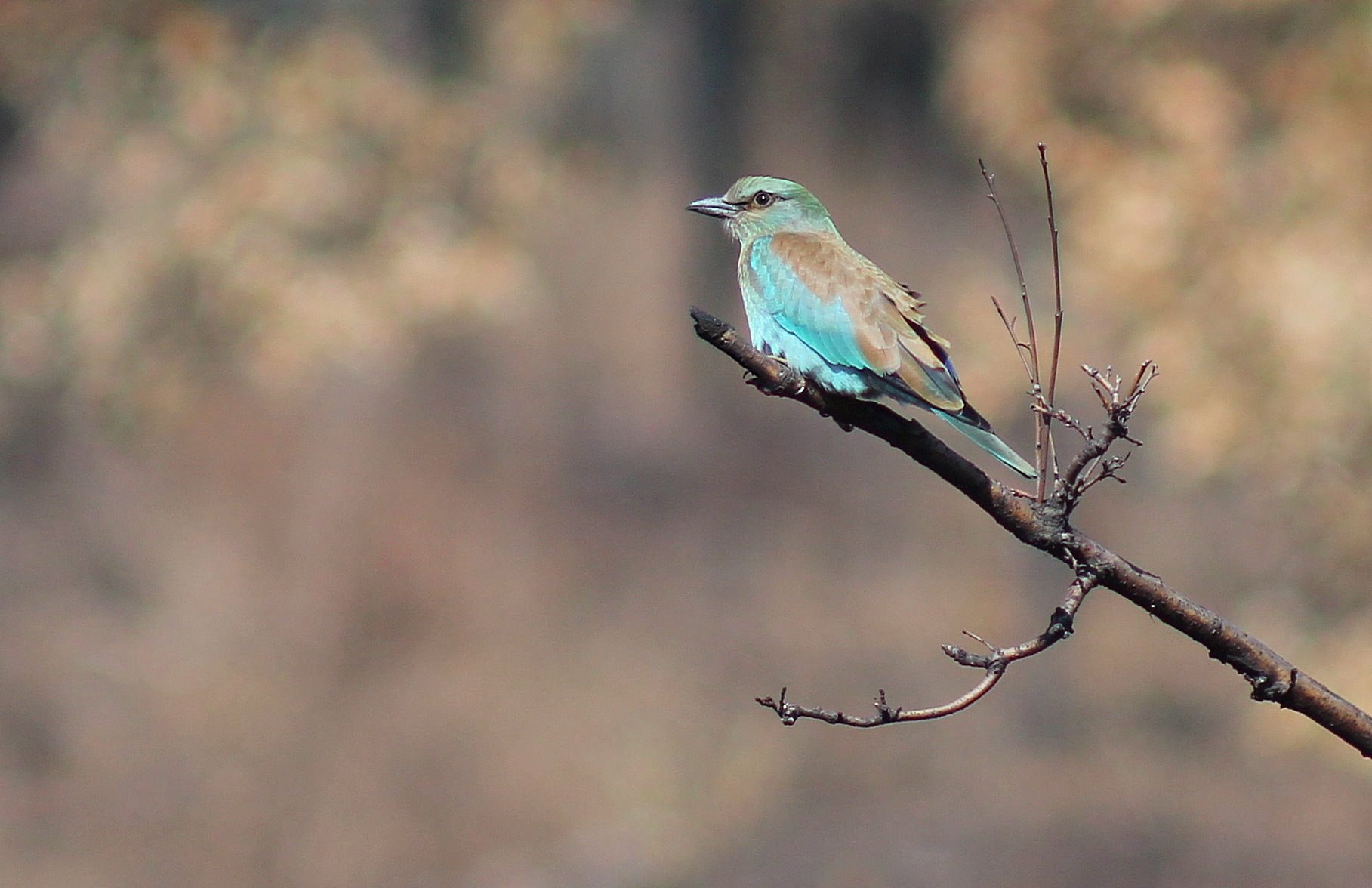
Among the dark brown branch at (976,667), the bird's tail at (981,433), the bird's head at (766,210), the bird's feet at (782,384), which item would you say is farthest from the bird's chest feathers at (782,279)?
the dark brown branch at (976,667)

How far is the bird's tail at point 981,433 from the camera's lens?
2863mm

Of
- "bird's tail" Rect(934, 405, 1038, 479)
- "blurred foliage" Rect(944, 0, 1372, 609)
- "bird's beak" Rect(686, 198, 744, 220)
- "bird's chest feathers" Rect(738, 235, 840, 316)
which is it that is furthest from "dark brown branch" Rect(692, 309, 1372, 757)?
"blurred foliage" Rect(944, 0, 1372, 609)

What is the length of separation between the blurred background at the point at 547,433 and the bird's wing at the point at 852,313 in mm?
6588

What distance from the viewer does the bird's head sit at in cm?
404

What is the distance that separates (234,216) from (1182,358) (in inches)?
273

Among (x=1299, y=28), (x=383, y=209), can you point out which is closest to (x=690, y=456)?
(x=383, y=209)

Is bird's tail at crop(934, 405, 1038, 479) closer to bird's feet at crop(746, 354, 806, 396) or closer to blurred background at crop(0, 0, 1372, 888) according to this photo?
bird's feet at crop(746, 354, 806, 396)

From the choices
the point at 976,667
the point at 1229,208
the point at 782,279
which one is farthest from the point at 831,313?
the point at 1229,208

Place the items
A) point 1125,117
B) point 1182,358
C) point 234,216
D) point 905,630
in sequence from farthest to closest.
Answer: point 905,630 → point 234,216 → point 1125,117 → point 1182,358

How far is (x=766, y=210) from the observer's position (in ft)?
13.5

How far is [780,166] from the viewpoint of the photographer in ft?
38.1

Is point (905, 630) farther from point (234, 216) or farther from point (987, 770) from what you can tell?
point (234, 216)

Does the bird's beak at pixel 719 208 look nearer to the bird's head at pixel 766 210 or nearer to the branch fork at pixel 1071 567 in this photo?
the bird's head at pixel 766 210

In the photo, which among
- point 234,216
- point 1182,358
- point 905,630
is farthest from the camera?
point 905,630
